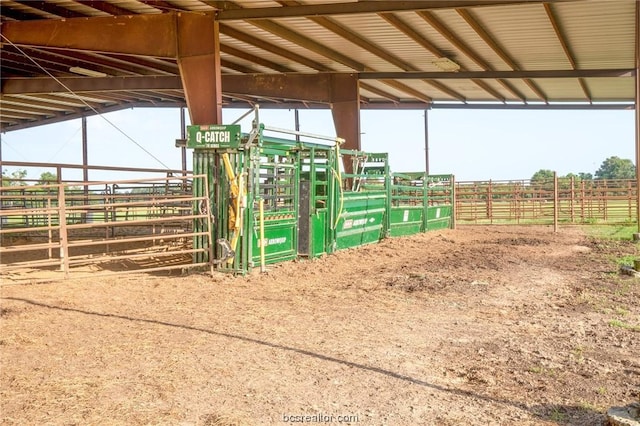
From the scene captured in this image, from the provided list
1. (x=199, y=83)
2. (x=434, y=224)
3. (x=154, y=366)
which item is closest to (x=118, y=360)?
(x=154, y=366)

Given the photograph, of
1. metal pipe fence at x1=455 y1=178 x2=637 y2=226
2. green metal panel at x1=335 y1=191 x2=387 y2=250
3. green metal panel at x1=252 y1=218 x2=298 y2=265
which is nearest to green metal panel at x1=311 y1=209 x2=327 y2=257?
green metal panel at x1=252 y1=218 x2=298 y2=265

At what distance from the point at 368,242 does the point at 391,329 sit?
883cm

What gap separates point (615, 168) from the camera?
80812 mm

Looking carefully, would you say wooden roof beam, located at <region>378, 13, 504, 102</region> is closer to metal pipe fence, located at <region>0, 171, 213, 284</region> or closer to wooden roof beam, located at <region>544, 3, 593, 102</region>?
wooden roof beam, located at <region>544, 3, 593, 102</region>

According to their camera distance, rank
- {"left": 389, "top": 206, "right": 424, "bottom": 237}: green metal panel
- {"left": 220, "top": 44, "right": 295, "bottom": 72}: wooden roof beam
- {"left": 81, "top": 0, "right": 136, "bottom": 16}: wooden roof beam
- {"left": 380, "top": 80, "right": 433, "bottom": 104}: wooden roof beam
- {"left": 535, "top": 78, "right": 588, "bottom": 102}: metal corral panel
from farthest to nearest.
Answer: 1. {"left": 380, "top": 80, "right": 433, "bottom": 104}: wooden roof beam
2. {"left": 535, "top": 78, "right": 588, "bottom": 102}: metal corral panel
3. {"left": 220, "top": 44, "right": 295, "bottom": 72}: wooden roof beam
4. {"left": 389, "top": 206, "right": 424, "bottom": 237}: green metal panel
5. {"left": 81, "top": 0, "right": 136, "bottom": 16}: wooden roof beam

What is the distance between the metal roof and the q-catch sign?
3920 millimetres

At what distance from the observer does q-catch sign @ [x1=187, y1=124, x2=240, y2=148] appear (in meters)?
9.74

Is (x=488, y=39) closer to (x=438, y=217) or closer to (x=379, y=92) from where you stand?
(x=438, y=217)

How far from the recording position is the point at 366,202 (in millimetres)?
14797

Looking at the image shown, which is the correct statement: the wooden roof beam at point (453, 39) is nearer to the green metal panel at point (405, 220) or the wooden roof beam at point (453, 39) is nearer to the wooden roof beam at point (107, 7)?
the green metal panel at point (405, 220)

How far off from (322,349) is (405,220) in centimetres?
1232

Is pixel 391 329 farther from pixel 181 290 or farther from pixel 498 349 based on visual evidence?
pixel 181 290

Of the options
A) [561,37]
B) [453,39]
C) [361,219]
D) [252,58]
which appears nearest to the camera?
[361,219]

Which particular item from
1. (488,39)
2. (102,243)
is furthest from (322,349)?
(488,39)
